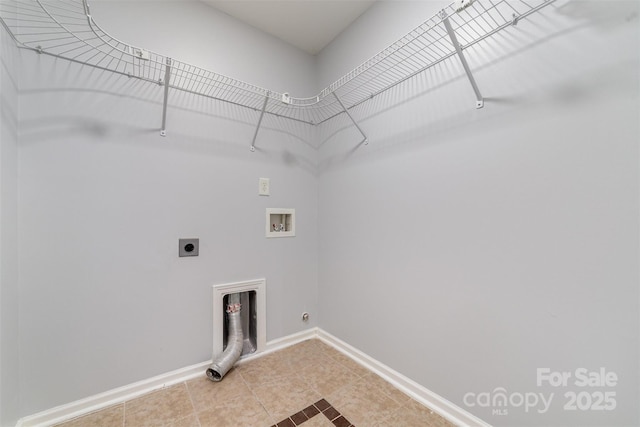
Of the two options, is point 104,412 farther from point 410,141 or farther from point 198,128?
point 410,141

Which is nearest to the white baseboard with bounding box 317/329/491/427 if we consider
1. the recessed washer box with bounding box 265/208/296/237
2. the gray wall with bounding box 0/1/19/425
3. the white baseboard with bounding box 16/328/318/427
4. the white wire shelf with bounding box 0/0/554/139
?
the white baseboard with bounding box 16/328/318/427

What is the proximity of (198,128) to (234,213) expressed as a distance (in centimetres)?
59

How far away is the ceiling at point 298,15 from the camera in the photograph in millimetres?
1618

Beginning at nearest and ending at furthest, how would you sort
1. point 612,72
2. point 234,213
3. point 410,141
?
point 612,72
point 410,141
point 234,213

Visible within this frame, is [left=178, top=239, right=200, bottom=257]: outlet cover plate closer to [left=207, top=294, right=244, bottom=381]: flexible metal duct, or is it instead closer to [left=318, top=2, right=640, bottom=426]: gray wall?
[left=207, top=294, right=244, bottom=381]: flexible metal duct

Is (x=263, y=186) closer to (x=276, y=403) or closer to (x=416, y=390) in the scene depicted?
(x=276, y=403)

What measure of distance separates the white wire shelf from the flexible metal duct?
1261 mm

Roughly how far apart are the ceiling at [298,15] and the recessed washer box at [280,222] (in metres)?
1.37

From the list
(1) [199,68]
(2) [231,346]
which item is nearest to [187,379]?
(2) [231,346]

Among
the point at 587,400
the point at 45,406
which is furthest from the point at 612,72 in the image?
the point at 45,406

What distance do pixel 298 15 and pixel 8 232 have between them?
1.99 meters

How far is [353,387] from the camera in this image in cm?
141

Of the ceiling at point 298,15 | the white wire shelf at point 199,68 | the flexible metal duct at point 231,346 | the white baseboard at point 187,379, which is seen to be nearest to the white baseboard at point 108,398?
the white baseboard at point 187,379

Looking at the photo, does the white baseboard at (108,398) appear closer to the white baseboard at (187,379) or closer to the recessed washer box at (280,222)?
the white baseboard at (187,379)
